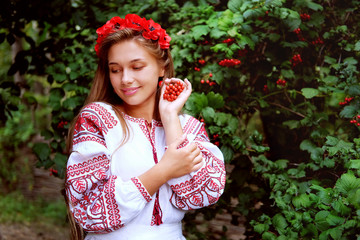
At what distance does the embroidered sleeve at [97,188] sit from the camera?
1.48 meters

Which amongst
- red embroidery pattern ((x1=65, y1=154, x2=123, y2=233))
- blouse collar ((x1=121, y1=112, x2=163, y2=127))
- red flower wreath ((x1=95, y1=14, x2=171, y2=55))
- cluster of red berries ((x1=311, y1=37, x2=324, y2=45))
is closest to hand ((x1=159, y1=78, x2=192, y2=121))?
blouse collar ((x1=121, y1=112, x2=163, y2=127))

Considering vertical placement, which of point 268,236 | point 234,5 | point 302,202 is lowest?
point 268,236

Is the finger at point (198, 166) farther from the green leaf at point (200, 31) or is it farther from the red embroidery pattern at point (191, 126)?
the green leaf at point (200, 31)

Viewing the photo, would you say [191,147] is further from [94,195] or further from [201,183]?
[94,195]

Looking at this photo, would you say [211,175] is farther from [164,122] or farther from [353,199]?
[353,199]

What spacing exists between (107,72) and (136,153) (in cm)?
45

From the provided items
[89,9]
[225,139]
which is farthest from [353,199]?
[89,9]

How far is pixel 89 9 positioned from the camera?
2.68 m

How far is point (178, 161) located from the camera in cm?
153

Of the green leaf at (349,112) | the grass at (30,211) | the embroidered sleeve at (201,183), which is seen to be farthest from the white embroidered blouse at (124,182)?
the grass at (30,211)

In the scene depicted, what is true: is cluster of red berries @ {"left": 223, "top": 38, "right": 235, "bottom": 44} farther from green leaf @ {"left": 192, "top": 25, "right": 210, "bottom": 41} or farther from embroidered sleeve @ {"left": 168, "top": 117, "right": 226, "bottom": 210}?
embroidered sleeve @ {"left": 168, "top": 117, "right": 226, "bottom": 210}

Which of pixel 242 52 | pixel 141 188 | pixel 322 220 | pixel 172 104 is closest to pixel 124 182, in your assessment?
pixel 141 188

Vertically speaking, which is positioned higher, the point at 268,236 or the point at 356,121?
the point at 356,121

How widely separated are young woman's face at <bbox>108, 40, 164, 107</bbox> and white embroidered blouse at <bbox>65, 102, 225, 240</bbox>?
0.12m
